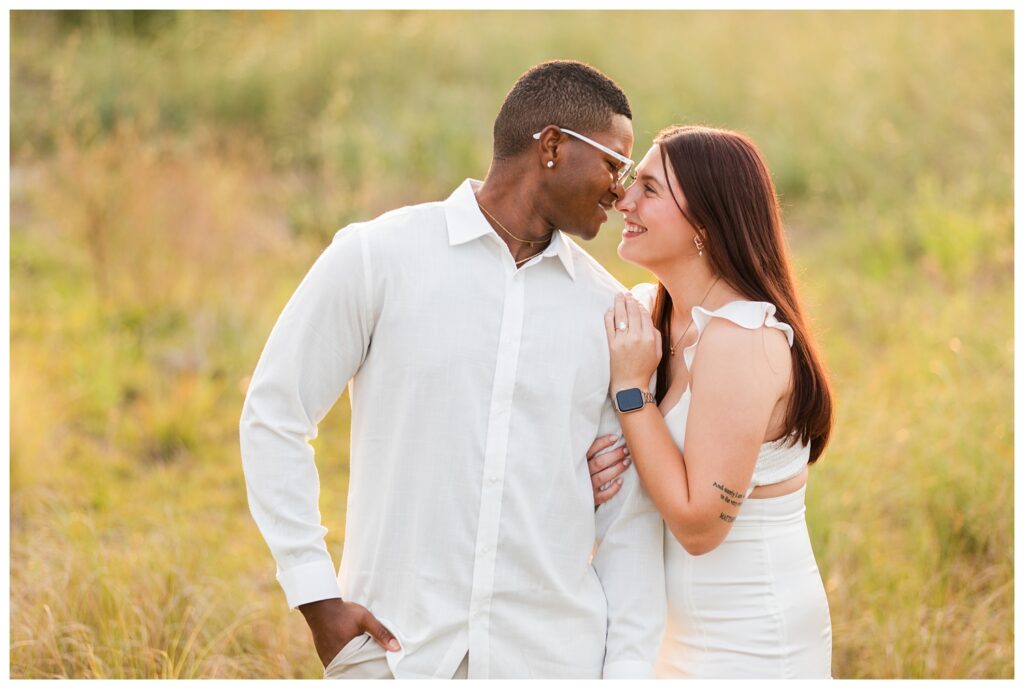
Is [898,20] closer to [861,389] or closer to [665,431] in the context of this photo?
[861,389]

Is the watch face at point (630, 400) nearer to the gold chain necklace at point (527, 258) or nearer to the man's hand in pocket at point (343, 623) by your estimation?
the gold chain necklace at point (527, 258)

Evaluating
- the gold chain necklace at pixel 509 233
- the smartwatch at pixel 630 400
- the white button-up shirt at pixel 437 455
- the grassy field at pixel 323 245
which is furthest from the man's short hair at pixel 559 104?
the grassy field at pixel 323 245

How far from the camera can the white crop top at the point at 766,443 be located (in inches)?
104

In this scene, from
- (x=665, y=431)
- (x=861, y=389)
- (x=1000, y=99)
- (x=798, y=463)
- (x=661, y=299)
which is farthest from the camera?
(x=1000, y=99)

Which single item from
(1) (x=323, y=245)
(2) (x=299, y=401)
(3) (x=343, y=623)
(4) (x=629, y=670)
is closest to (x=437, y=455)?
(2) (x=299, y=401)

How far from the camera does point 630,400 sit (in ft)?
8.46

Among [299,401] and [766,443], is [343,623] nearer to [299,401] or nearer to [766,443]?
[299,401]

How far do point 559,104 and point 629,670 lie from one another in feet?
4.38

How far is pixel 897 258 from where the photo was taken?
A: 825 cm

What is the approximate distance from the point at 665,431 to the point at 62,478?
3.95 metres

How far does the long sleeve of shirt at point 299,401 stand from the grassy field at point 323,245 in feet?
4.53

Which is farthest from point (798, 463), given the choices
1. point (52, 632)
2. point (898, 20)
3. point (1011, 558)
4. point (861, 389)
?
point (898, 20)

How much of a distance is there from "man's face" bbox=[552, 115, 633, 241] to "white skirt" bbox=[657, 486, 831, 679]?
0.81 m

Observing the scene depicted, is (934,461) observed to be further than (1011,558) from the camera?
Yes
